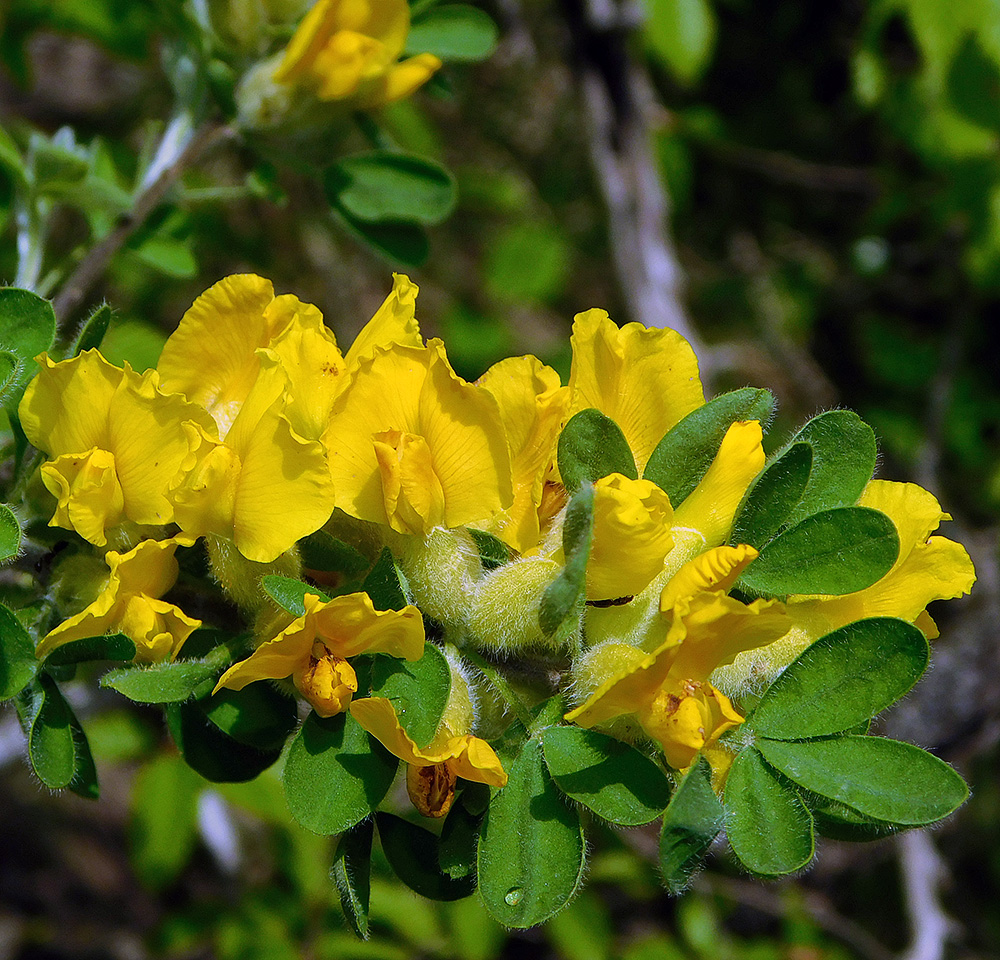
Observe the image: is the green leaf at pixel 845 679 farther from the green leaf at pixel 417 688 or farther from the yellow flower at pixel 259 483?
the yellow flower at pixel 259 483

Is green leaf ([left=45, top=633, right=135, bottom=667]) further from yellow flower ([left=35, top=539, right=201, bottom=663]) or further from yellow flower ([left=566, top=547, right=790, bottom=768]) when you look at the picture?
yellow flower ([left=566, top=547, right=790, bottom=768])

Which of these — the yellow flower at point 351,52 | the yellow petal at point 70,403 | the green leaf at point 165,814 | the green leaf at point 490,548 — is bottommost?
the green leaf at point 165,814

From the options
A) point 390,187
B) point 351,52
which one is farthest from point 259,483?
point 390,187

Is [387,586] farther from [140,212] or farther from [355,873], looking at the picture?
[140,212]

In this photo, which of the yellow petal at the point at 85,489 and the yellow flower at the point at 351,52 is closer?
the yellow petal at the point at 85,489

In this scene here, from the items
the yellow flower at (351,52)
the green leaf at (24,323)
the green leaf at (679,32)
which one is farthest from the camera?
the green leaf at (679,32)

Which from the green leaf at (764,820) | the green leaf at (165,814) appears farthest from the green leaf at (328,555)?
the green leaf at (165,814)

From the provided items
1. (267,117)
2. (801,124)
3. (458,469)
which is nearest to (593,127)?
(267,117)
